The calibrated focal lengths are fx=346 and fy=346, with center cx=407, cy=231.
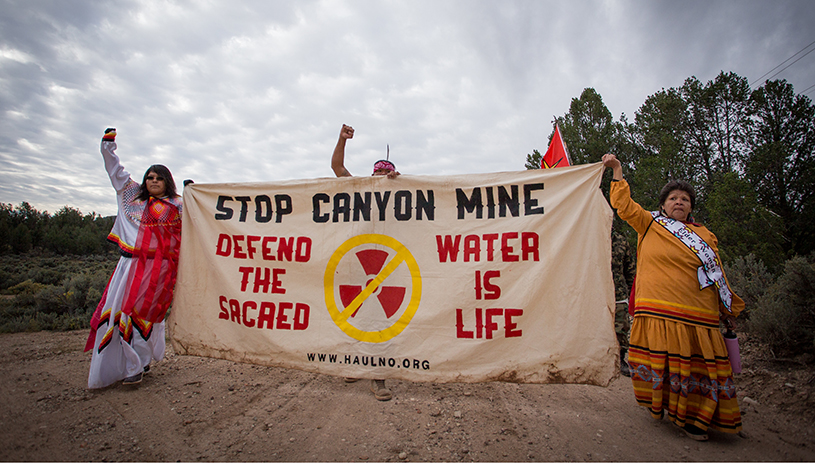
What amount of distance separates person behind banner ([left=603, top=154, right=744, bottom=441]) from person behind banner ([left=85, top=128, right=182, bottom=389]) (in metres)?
4.04

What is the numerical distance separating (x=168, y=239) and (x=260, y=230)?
104cm

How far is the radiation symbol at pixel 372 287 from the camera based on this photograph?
279 cm

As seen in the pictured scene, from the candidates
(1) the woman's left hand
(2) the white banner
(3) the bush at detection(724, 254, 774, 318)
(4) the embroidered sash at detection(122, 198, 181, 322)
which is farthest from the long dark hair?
(3) the bush at detection(724, 254, 774, 318)

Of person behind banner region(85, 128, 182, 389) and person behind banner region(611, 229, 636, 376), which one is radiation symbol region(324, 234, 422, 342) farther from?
person behind banner region(611, 229, 636, 376)

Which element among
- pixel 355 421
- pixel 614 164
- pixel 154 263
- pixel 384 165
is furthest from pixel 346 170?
pixel 614 164

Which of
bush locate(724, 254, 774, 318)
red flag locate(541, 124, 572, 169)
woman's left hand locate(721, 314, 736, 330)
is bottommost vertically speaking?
woman's left hand locate(721, 314, 736, 330)

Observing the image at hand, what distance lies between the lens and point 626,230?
37.7 feet

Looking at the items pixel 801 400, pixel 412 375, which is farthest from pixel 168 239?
pixel 801 400

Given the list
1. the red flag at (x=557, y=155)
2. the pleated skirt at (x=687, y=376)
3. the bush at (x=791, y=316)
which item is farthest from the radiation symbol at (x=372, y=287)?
the bush at (x=791, y=316)

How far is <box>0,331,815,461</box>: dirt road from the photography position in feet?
7.42

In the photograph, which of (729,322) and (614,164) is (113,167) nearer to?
(614,164)

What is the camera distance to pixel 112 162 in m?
3.41

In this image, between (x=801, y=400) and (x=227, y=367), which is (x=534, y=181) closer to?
(x=801, y=400)

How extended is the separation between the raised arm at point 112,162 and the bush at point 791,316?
684 centimetres
